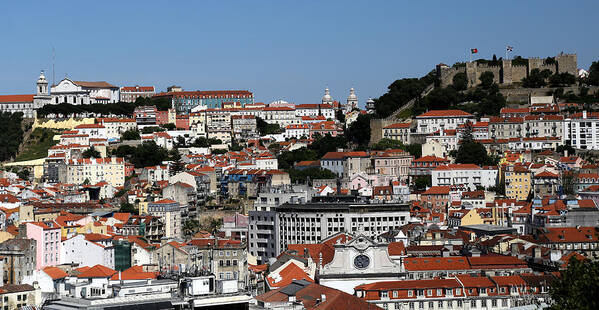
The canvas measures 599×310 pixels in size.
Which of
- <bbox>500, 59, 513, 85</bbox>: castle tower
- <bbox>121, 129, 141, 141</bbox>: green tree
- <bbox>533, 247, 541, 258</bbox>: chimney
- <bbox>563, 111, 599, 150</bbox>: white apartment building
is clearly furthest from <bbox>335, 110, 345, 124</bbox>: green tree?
<bbox>533, 247, 541, 258</bbox>: chimney

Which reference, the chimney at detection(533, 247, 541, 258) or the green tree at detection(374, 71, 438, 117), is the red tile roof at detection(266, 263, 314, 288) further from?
the green tree at detection(374, 71, 438, 117)

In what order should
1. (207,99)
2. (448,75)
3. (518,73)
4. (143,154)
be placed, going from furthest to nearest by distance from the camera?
(207,99)
(448,75)
(518,73)
(143,154)

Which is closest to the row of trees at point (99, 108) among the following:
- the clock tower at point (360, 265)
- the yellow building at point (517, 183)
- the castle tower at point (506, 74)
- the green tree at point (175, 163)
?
the green tree at point (175, 163)

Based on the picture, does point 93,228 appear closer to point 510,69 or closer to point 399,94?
point 399,94

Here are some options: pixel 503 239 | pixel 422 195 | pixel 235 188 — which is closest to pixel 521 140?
pixel 422 195

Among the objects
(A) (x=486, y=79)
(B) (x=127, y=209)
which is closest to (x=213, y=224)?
(B) (x=127, y=209)
